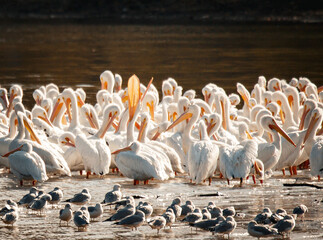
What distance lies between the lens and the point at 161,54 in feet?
109

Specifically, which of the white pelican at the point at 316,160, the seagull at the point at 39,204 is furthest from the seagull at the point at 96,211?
the white pelican at the point at 316,160

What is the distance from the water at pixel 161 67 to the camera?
823 cm

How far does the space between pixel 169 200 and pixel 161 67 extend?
18895 millimetres

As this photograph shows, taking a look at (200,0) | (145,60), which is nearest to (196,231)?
(145,60)

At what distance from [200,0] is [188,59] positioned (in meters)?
30.9

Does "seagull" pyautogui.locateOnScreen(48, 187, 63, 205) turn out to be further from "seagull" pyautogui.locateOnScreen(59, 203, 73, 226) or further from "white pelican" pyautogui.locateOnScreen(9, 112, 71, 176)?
"white pelican" pyautogui.locateOnScreen(9, 112, 71, 176)

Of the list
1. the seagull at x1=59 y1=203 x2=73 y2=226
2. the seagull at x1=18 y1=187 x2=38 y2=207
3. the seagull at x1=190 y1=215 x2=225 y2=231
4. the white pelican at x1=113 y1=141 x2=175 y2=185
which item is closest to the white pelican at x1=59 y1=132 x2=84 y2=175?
the white pelican at x1=113 y1=141 x2=175 y2=185

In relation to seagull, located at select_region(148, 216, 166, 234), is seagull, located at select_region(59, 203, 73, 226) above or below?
above

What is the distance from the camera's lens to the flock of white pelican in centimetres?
1015

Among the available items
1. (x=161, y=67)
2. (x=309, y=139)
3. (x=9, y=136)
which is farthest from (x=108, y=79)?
(x=161, y=67)

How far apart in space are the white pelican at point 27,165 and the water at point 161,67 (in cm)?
20

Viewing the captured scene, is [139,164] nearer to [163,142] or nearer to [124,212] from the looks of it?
[163,142]

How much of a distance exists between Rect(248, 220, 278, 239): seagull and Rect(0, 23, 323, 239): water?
23 centimetres

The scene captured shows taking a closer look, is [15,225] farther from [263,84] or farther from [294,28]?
[294,28]
